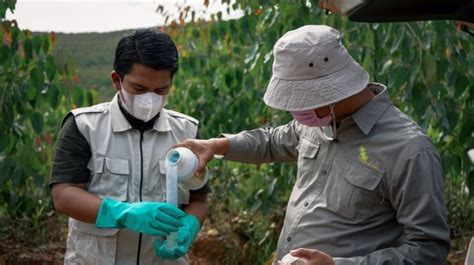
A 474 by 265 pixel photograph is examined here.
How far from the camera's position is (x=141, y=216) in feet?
9.89

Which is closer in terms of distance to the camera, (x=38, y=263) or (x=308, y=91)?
(x=308, y=91)

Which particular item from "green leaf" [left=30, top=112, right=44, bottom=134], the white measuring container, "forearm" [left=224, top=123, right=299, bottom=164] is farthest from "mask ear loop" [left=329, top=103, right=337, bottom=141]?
"green leaf" [left=30, top=112, right=44, bottom=134]

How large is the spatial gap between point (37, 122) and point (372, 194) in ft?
8.76

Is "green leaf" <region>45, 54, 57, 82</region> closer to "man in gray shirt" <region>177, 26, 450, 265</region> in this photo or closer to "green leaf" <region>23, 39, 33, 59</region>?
"green leaf" <region>23, 39, 33, 59</region>

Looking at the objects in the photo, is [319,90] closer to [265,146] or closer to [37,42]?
[265,146]

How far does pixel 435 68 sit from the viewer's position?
179 inches

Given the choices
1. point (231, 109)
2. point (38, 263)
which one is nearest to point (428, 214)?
point (231, 109)

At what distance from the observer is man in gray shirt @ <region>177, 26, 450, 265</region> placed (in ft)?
8.73

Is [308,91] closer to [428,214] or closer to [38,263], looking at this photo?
[428,214]

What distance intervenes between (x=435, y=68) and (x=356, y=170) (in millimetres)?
1895

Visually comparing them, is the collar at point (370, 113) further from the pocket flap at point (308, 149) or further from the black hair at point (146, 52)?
the black hair at point (146, 52)

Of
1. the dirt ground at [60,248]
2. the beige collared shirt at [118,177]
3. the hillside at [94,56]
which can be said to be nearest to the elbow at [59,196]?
the beige collared shirt at [118,177]

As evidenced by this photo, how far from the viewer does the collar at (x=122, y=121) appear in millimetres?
3234

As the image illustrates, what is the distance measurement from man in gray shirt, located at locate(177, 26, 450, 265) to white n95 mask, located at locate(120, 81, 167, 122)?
513mm
